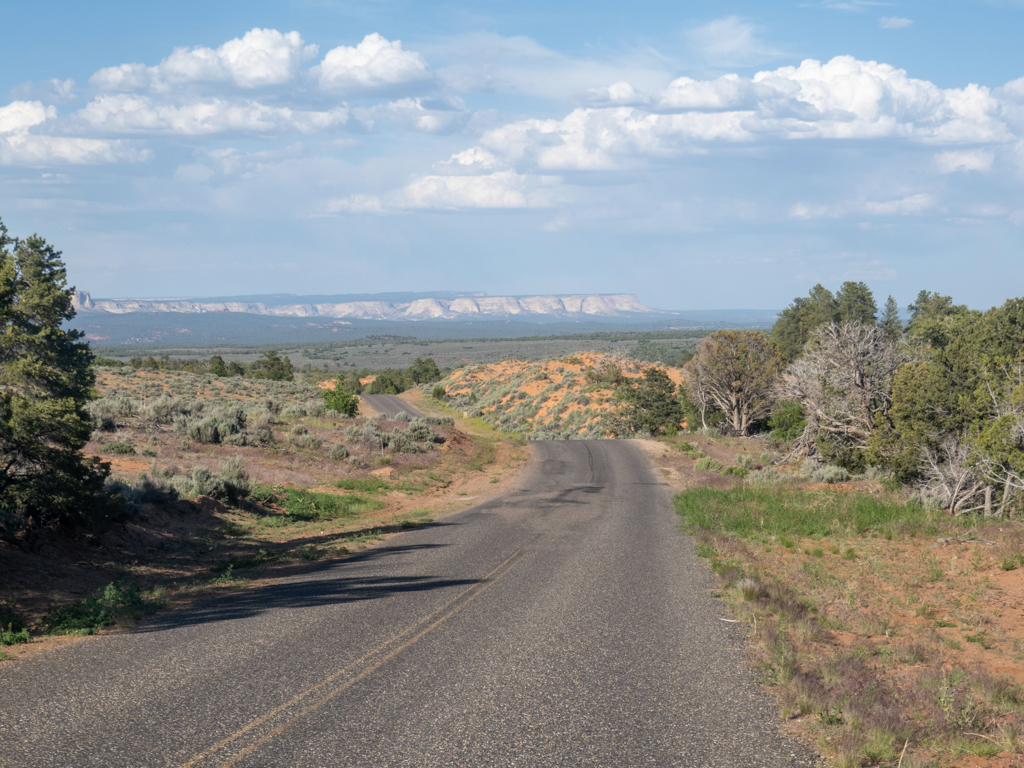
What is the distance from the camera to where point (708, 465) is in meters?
33.7

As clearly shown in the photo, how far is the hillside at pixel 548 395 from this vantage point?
191 ft

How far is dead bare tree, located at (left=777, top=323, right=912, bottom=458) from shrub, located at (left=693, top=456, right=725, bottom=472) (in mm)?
5146

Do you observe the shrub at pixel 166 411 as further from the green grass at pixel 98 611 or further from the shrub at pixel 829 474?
the shrub at pixel 829 474

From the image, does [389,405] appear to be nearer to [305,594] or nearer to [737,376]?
[737,376]

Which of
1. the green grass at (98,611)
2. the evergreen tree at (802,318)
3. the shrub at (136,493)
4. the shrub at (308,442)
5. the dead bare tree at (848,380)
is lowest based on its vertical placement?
the shrub at (308,442)

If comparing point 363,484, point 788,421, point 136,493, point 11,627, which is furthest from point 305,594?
point 788,421

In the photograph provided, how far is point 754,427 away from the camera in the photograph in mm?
49125

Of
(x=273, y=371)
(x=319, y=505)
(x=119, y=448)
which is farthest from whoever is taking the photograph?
(x=273, y=371)

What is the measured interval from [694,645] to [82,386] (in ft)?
42.3

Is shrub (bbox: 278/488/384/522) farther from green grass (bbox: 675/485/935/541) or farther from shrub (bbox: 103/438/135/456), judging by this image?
green grass (bbox: 675/485/935/541)

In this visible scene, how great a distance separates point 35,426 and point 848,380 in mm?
24838

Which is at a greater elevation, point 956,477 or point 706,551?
point 956,477

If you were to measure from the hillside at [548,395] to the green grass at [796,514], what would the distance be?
29.7 m

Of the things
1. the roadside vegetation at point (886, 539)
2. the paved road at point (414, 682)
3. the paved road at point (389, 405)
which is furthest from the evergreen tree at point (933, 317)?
the paved road at point (389, 405)
